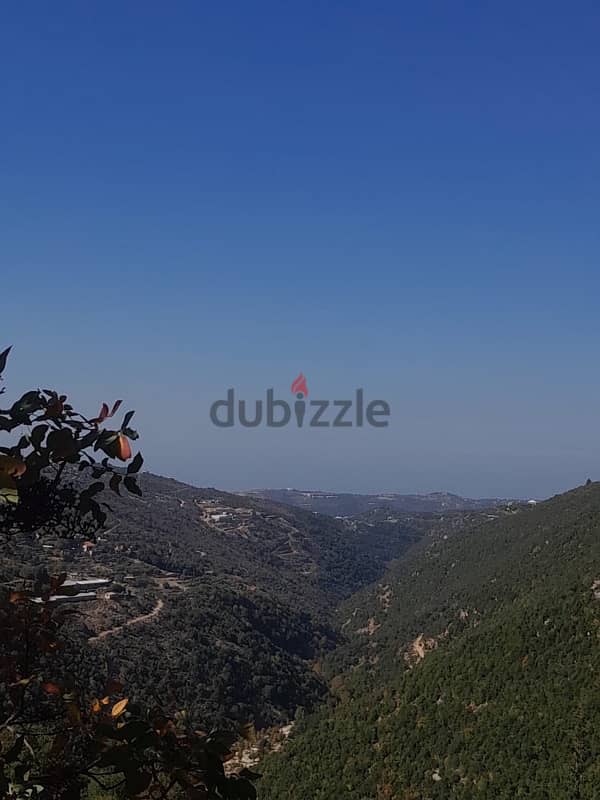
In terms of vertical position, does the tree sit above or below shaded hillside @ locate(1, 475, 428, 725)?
above

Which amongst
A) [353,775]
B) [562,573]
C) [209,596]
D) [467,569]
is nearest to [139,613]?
[209,596]

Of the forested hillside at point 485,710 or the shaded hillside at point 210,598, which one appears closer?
the forested hillside at point 485,710

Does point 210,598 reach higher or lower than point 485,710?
lower

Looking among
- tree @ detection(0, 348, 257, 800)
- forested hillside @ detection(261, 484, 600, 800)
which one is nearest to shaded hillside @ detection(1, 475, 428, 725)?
tree @ detection(0, 348, 257, 800)

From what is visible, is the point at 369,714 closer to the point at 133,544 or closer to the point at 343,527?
the point at 133,544

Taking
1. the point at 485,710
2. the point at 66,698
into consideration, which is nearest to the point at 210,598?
the point at 485,710

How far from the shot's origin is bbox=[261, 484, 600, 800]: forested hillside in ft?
90.4

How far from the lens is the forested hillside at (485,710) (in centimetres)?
2756

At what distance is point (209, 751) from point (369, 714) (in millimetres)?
44473

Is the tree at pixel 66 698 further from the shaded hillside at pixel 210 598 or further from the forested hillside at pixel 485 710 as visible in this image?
the forested hillside at pixel 485 710

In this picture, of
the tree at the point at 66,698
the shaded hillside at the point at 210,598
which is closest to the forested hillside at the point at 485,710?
the shaded hillside at the point at 210,598

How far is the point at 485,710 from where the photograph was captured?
33250 millimetres

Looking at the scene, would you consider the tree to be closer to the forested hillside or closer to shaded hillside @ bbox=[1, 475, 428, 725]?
shaded hillside @ bbox=[1, 475, 428, 725]

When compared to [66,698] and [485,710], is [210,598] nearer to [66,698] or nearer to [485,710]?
[485,710]
